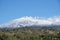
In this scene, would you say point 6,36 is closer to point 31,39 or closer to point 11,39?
point 11,39

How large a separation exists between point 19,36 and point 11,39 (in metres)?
4.73

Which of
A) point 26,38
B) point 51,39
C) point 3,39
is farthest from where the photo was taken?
point 51,39

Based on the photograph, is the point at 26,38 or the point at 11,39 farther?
the point at 26,38

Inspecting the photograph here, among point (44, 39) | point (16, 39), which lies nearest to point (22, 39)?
point (16, 39)

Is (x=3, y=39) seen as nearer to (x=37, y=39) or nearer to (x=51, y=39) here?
(x=37, y=39)

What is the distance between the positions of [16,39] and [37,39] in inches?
255

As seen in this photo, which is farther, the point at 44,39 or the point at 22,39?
the point at 44,39

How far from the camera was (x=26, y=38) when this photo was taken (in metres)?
55.1

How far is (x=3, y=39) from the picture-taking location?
50438 millimetres

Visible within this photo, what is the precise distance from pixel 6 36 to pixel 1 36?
108 centimetres

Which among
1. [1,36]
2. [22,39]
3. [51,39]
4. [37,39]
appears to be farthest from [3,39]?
[51,39]

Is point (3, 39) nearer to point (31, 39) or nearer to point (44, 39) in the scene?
point (31, 39)

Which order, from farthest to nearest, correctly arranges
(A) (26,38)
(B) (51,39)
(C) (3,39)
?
(B) (51,39) → (A) (26,38) → (C) (3,39)

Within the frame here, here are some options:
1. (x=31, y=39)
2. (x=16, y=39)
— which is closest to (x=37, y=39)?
(x=31, y=39)
